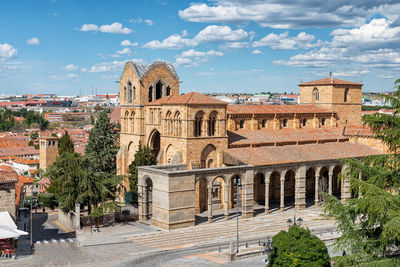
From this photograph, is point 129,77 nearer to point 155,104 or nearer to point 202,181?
point 155,104

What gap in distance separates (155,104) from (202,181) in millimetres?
12136

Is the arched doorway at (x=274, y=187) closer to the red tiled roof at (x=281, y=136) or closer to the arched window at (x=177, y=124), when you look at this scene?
the red tiled roof at (x=281, y=136)

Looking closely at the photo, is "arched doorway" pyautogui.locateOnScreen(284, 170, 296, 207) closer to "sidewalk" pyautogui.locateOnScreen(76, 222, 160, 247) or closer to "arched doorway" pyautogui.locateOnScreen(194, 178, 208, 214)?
"arched doorway" pyautogui.locateOnScreen(194, 178, 208, 214)

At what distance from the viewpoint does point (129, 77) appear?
60438 mm

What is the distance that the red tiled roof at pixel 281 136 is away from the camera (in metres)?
52.9

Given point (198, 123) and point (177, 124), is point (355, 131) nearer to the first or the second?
point (198, 123)

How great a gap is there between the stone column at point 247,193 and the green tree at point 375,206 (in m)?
21.0

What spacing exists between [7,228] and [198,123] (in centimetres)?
2097

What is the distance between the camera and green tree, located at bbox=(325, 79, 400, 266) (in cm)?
2253

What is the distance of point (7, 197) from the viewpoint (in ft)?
133

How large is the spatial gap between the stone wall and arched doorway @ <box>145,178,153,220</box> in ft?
40.6

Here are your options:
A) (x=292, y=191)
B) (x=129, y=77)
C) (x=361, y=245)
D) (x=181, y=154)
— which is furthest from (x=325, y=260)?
(x=129, y=77)

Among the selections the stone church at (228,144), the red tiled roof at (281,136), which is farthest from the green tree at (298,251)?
the red tiled roof at (281,136)

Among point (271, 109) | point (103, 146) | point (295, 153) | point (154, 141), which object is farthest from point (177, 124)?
point (103, 146)
